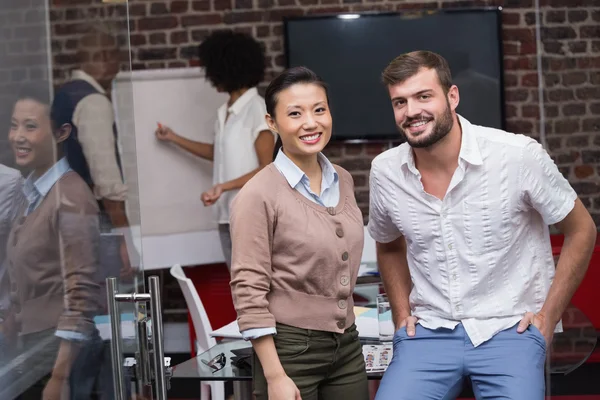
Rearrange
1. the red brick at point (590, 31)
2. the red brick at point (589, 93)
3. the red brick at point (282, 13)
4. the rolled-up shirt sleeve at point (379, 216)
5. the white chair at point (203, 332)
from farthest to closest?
the red brick at point (282, 13)
the red brick at point (589, 93)
the red brick at point (590, 31)
the white chair at point (203, 332)
the rolled-up shirt sleeve at point (379, 216)

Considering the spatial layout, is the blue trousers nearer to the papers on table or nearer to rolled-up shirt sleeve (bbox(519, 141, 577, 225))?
rolled-up shirt sleeve (bbox(519, 141, 577, 225))

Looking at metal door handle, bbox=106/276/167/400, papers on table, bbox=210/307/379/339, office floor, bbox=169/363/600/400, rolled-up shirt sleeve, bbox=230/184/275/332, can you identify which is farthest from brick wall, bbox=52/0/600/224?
metal door handle, bbox=106/276/167/400


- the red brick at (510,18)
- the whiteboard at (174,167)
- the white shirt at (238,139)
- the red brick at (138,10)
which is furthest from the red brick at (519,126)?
the red brick at (138,10)

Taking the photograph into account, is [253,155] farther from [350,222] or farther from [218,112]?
[350,222]

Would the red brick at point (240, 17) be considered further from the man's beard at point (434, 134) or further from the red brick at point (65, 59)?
the red brick at point (65, 59)

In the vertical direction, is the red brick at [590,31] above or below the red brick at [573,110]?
above

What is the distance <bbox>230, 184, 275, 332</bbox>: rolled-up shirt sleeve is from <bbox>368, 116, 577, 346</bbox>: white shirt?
44 cm

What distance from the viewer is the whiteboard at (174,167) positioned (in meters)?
5.02

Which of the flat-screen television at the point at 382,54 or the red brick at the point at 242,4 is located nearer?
the flat-screen television at the point at 382,54

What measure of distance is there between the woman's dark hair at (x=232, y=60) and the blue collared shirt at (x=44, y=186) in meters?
3.16

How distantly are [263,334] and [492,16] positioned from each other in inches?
136

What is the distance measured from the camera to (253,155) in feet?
14.8

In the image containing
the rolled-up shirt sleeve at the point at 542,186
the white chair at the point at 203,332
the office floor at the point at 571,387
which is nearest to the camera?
the rolled-up shirt sleeve at the point at 542,186

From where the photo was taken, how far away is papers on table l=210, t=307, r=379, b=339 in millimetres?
2775
